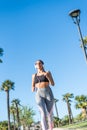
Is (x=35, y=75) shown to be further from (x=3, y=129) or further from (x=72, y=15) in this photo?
(x=3, y=129)

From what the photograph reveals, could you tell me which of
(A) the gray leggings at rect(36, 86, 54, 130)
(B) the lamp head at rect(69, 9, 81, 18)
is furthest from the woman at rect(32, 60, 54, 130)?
(B) the lamp head at rect(69, 9, 81, 18)

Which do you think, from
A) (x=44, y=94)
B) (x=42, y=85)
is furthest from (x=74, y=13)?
(x=44, y=94)

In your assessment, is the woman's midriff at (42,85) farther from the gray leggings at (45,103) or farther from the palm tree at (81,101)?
the palm tree at (81,101)

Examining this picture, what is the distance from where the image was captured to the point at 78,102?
96.9m

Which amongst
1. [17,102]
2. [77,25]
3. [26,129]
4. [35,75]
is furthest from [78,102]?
[35,75]

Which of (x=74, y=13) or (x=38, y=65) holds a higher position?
(x=74, y=13)

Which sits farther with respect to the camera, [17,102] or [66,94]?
[66,94]

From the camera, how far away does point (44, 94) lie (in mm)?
6516

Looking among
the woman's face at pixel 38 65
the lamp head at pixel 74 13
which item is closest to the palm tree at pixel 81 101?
the lamp head at pixel 74 13

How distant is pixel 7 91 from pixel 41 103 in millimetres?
65766

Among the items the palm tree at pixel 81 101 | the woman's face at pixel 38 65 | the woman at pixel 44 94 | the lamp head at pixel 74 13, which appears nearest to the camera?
the woman at pixel 44 94

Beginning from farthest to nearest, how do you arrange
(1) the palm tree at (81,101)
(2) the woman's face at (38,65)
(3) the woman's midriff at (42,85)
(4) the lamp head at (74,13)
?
(1) the palm tree at (81,101), (4) the lamp head at (74,13), (2) the woman's face at (38,65), (3) the woman's midriff at (42,85)

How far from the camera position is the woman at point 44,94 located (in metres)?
6.47

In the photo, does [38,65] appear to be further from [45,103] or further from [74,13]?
[74,13]
